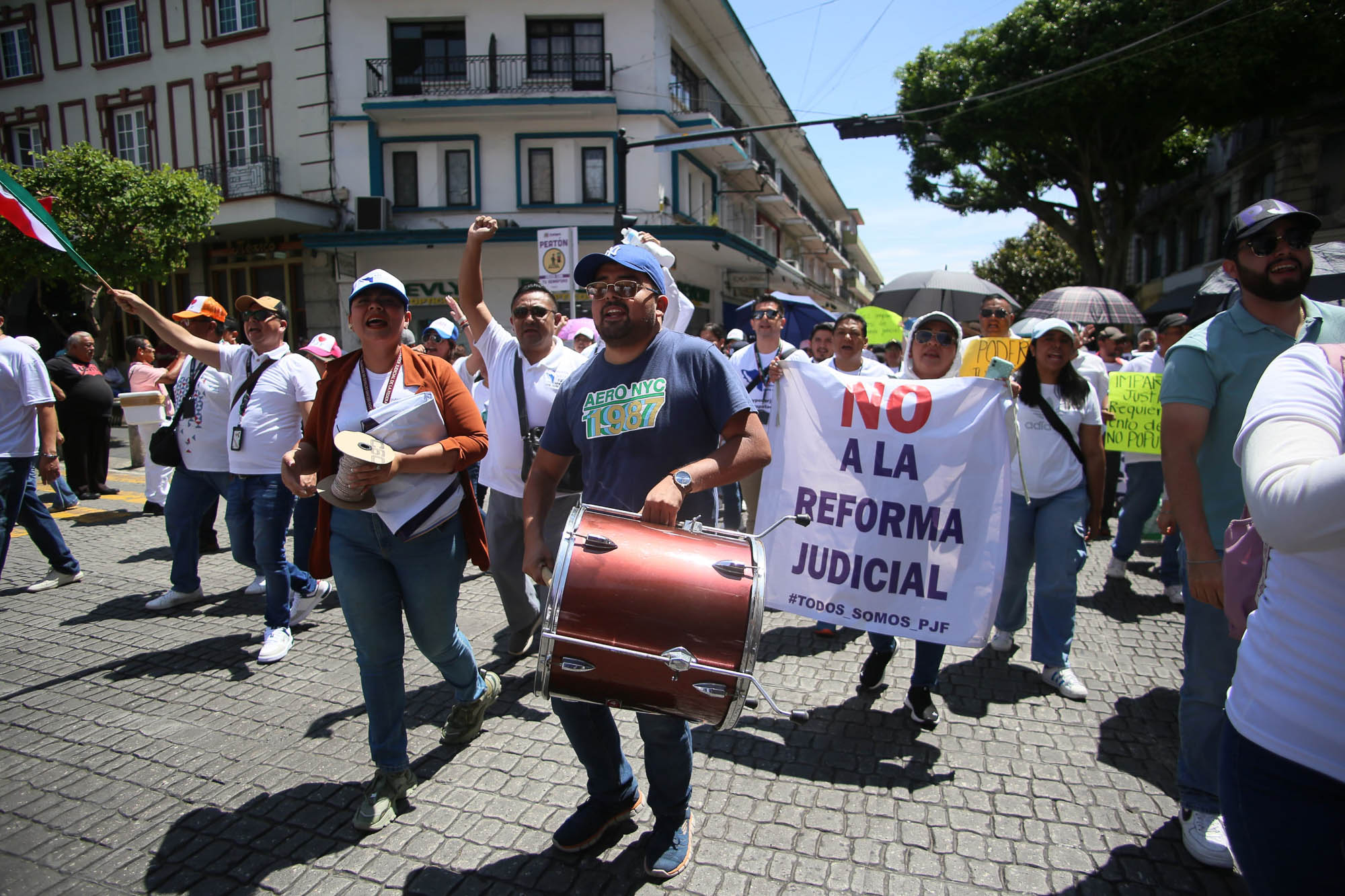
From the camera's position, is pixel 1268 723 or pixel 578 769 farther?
pixel 578 769

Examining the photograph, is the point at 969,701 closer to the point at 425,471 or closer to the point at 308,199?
the point at 425,471

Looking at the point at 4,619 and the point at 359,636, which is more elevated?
the point at 359,636

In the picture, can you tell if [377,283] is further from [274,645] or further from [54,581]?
[54,581]

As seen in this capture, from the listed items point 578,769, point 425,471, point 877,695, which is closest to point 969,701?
point 877,695

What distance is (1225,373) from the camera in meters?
2.67

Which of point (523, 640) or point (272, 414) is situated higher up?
point (272, 414)

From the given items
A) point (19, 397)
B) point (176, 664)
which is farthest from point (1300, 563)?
point (19, 397)

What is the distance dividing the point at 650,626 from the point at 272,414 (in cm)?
359

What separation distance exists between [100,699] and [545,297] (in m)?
3.15

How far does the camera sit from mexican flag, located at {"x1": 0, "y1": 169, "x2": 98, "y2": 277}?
4188 millimetres

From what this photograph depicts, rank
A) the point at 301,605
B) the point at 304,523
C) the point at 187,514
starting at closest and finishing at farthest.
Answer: the point at 304,523
the point at 301,605
the point at 187,514

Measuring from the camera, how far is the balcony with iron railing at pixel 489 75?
20.9 metres

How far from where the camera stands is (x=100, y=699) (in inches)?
160

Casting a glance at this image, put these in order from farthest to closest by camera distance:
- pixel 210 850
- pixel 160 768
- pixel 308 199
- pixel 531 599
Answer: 1. pixel 308 199
2. pixel 531 599
3. pixel 160 768
4. pixel 210 850
